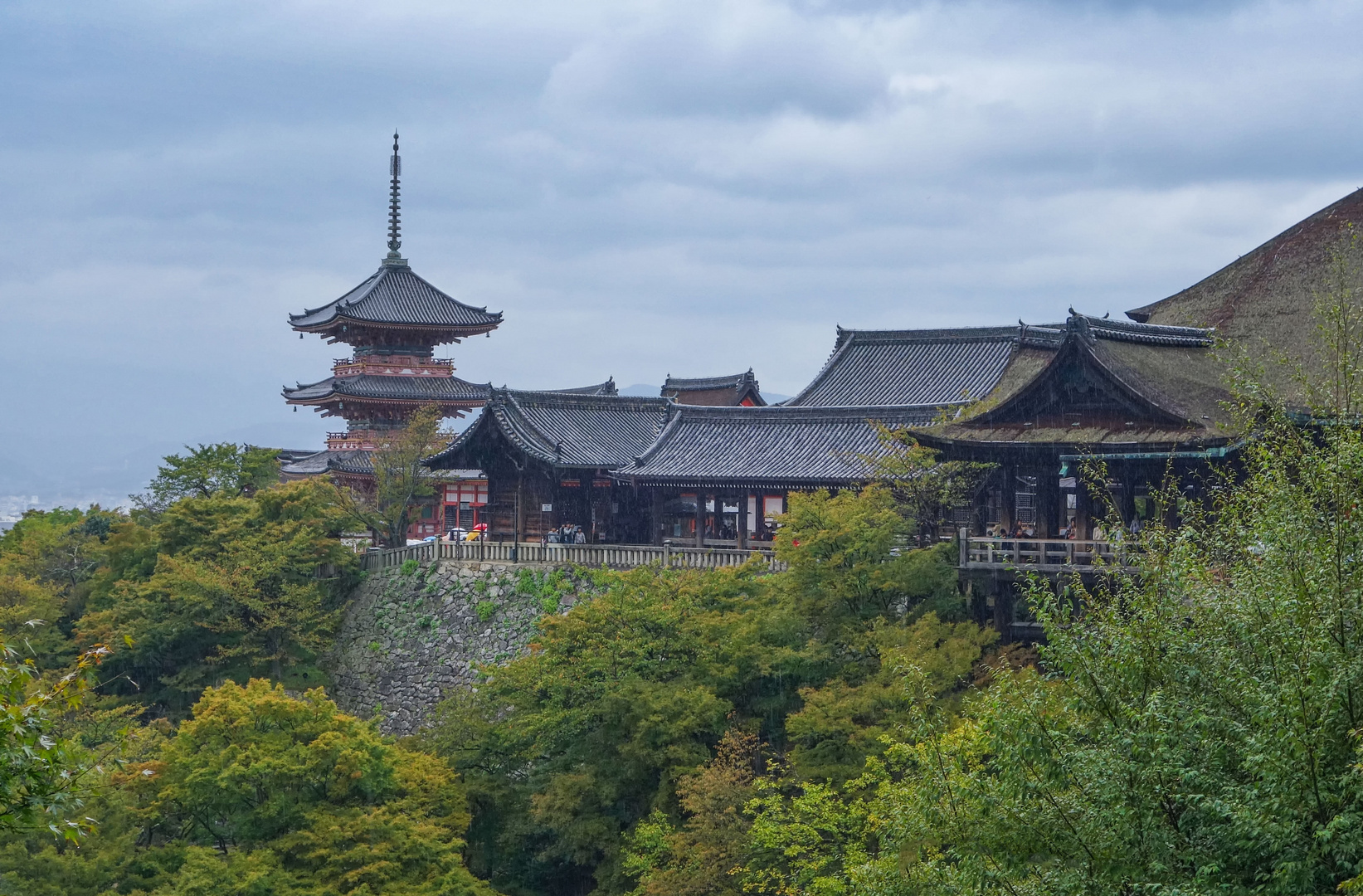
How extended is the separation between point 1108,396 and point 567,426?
19.8 metres

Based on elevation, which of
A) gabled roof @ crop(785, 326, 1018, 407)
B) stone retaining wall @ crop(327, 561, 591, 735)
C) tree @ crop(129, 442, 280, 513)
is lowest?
stone retaining wall @ crop(327, 561, 591, 735)

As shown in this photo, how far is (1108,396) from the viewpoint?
27453mm

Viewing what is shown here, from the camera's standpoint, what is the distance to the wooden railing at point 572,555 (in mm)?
33969

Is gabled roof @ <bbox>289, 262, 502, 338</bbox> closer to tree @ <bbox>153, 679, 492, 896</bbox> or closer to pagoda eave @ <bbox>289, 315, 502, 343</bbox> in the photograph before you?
pagoda eave @ <bbox>289, 315, 502, 343</bbox>

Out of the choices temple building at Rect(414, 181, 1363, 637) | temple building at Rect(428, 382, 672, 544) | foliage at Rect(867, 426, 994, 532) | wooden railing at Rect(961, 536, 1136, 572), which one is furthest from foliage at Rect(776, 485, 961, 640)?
temple building at Rect(428, 382, 672, 544)

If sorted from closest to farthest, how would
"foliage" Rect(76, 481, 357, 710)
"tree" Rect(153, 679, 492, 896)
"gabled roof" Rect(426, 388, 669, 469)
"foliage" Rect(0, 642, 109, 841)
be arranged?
"foliage" Rect(0, 642, 109, 841) < "tree" Rect(153, 679, 492, 896) < "foliage" Rect(76, 481, 357, 710) < "gabled roof" Rect(426, 388, 669, 469)

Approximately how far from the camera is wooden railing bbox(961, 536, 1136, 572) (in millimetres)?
26266

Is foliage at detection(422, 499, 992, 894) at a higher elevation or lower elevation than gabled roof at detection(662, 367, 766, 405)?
lower

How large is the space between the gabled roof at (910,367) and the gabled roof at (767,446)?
2.96 m

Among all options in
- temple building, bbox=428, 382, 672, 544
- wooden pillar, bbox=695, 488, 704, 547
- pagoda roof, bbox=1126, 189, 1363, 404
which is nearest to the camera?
pagoda roof, bbox=1126, 189, 1363, 404

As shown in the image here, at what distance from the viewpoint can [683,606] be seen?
29344mm

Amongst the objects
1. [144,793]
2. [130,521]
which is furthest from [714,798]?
[130,521]

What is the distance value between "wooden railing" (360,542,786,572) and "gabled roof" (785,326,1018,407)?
8.07 meters

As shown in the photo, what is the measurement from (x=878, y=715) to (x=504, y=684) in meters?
8.38
